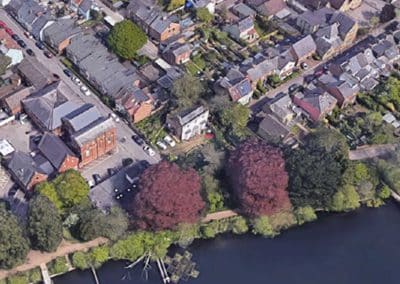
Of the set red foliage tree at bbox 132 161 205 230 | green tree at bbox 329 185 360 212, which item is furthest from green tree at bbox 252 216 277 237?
green tree at bbox 329 185 360 212

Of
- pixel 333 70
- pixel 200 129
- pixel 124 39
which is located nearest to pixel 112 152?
pixel 200 129

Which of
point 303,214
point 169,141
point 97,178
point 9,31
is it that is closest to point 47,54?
point 9,31

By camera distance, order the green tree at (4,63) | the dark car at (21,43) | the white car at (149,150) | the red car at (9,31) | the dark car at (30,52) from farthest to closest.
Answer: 1. the red car at (9,31)
2. the dark car at (21,43)
3. the dark car at (30,52)
4. the green tree at (4,63)
5. the white car at (149,150)

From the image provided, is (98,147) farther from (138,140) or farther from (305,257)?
(305,257)

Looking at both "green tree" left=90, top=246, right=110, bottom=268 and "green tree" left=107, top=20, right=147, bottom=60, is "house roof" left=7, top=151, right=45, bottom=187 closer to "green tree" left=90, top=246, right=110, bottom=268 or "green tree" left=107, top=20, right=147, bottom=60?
"green tree" left=90, top=246, right=110, bottom=268

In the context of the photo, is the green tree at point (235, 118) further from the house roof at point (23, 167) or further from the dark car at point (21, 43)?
the dark car at point (21, 43)

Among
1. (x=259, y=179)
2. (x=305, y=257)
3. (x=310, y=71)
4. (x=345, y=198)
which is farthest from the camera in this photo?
(x=310, y=71)

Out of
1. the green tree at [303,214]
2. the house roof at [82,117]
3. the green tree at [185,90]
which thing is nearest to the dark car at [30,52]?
the house roof at [82,117]
